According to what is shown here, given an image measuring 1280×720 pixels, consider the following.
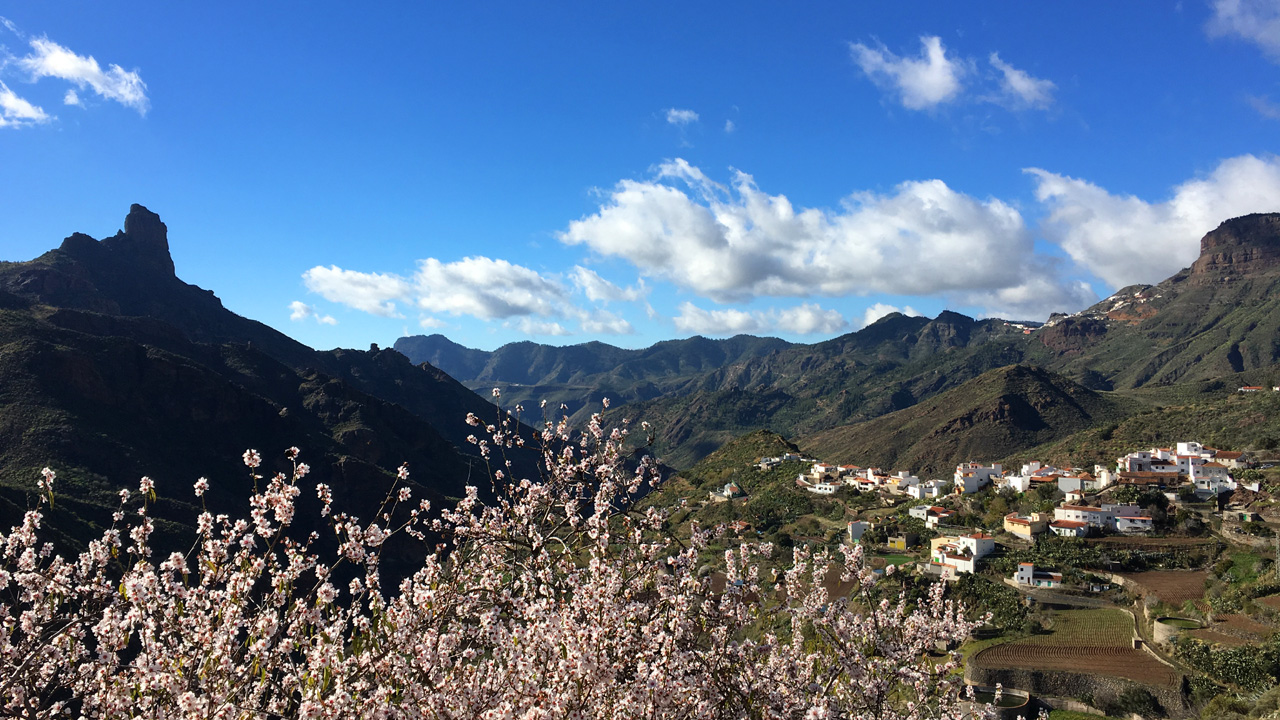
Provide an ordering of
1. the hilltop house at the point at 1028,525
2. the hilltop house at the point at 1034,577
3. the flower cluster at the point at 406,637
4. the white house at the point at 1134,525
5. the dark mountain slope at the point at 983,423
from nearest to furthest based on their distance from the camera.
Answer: the flower cluster at the point at 406,637 < the hilltop house at the point at 1034,577 < the white house at the point at 1134,525 < the hilltop house at the point at 1028,525 < the dark mountain slope at the point at 983,423

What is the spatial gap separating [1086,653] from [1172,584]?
1098 centimetres

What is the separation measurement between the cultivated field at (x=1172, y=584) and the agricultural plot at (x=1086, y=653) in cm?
228

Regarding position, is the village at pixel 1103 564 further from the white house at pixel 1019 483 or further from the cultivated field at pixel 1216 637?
the white house at pixel 1019 483

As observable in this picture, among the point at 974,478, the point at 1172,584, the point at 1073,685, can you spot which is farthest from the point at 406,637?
the point at 974,478

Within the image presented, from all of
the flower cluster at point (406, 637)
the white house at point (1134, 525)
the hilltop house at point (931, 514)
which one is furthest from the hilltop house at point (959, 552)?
the flower cluster at point (406, 637)

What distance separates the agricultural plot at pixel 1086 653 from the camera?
86.3ft

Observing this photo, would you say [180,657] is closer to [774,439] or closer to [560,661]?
[560,661]

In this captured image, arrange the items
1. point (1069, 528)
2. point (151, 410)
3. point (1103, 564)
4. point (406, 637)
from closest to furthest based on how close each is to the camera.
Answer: point (406, 637) < point (1103, 564) < point (1069, 528) < point (151, 410)

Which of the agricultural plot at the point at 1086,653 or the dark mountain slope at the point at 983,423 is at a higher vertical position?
the dark mountain slope at the point at 983,423

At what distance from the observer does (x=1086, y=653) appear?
2864cm

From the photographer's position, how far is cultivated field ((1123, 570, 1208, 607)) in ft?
107

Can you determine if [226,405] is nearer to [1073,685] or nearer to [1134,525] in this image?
[1073,685]

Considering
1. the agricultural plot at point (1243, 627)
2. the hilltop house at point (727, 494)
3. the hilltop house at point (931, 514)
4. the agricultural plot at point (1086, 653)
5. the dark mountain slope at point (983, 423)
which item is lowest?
the agricultural plot at point (1086, 653)

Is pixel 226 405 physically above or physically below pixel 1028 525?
above
